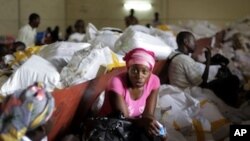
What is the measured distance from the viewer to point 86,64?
12.7ft

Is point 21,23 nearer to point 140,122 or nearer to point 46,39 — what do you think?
point 46,39

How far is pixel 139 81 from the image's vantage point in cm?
321

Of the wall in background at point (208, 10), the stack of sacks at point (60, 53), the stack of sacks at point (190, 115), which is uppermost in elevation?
the wall in background at point (208, 10)

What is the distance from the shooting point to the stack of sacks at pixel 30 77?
3773 millimetres

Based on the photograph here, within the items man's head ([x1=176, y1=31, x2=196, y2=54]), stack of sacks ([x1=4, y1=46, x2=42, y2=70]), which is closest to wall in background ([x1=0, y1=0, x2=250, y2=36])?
stack of sacks ([x1=4, y1=46, x2=42, y2=70])

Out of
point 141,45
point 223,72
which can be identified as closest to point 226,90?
point 223,72

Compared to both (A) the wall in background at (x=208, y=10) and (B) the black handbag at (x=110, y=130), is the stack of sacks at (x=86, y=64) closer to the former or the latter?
(B) the black handbag at (x=110, y=130)

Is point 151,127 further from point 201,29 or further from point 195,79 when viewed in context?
point 201,29

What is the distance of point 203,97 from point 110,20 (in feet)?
22.8

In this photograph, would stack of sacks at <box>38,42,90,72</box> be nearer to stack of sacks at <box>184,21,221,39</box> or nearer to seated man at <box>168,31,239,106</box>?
seated man at <box>168,31,239,106</box>

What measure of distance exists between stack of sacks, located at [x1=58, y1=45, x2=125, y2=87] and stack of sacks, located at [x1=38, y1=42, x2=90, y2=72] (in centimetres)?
27

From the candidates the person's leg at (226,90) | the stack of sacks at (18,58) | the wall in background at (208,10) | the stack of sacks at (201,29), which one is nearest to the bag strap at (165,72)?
the person's leg at (226,90)

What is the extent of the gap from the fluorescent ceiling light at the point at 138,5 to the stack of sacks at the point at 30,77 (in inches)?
272

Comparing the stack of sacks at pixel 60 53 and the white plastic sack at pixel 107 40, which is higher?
Result: the white plastic sack at pixel 107 40
